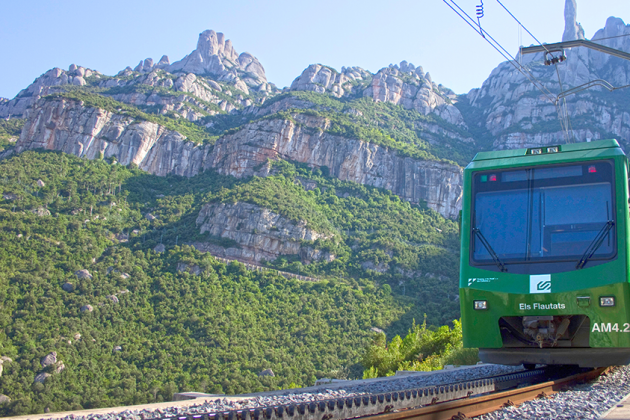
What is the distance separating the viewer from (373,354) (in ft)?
78.0

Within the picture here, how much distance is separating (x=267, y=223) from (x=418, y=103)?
70975 millimetres

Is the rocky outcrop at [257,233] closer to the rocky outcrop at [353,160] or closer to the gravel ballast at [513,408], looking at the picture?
the rocky outcrop at [353,160]

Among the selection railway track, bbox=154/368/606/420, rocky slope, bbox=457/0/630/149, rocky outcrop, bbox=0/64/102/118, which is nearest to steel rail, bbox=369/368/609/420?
railway track, bbox=154/368/606/420

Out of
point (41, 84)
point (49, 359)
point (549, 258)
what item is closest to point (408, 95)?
point (41, 84)

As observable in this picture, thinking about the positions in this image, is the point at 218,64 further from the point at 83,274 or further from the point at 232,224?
the point at 83,274

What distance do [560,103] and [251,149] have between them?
5984cm

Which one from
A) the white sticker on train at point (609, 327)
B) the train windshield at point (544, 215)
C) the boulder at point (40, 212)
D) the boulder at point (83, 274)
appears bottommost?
the white sticker on train at point (609, 327)

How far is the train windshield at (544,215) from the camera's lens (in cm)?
788

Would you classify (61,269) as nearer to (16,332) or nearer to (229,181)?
(16,332)

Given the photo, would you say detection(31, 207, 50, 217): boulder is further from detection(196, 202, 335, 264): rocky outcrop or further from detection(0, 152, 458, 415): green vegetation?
detection(196, 202, 335, 264): rocky outcrop

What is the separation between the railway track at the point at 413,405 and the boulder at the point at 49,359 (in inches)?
1859

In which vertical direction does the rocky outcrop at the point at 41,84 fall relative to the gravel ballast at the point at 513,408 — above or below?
above

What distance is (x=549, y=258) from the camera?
311 inches

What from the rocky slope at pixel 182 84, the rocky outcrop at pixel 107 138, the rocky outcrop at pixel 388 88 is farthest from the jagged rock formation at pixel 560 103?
the rocky slope at pixel 182 84
